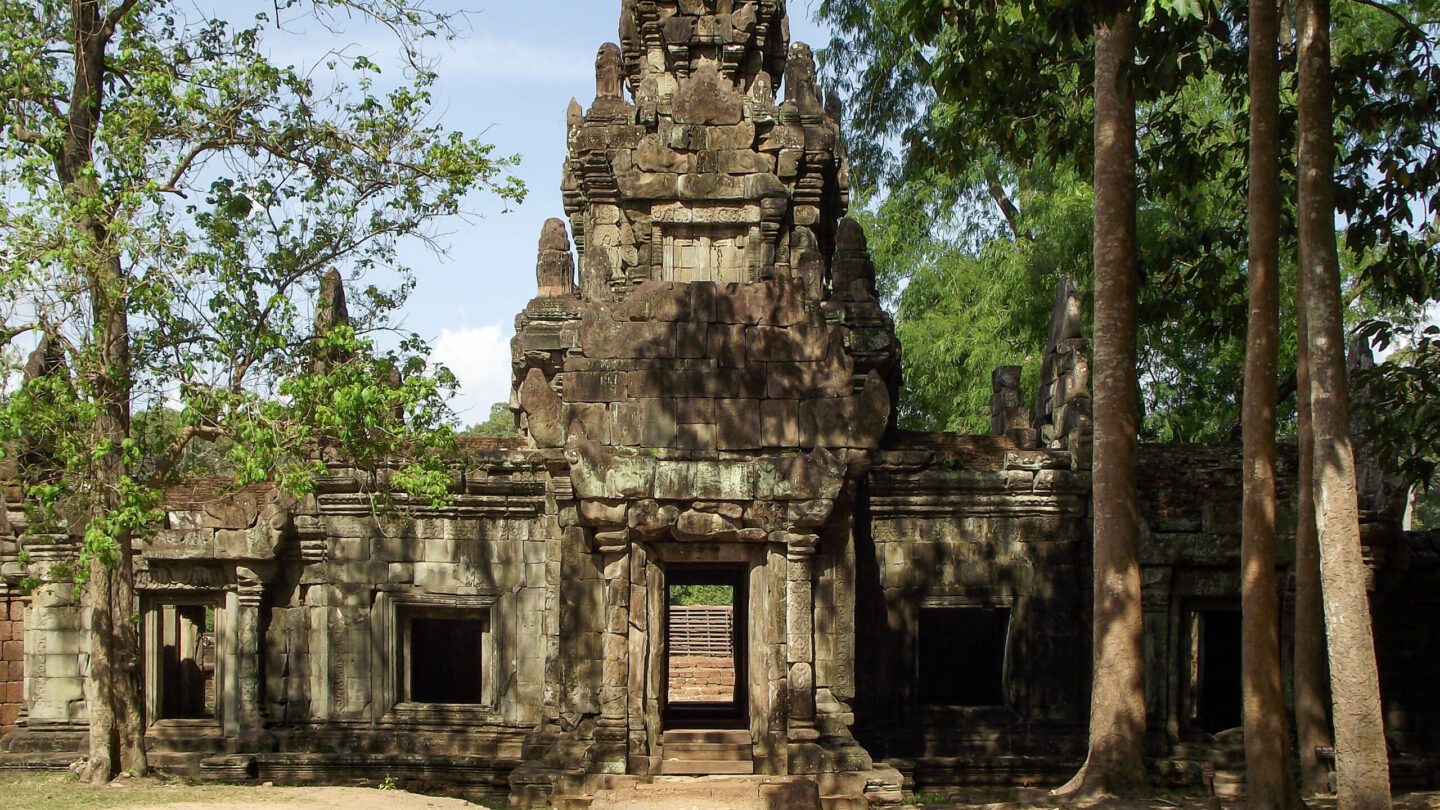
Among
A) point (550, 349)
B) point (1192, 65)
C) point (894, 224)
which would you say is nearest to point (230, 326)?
point (550, 349)

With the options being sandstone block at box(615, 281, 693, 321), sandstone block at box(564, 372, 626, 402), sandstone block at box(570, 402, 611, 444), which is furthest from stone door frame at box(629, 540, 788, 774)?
sandstone block at box(615, 281, 693, 321)

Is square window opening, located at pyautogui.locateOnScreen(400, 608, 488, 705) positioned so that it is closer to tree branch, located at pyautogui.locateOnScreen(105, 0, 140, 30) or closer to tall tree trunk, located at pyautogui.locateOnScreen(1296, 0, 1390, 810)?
tree branch, located at pyautogui.locateOnScreen(105, 0, 140, 30)

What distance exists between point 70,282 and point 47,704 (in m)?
4.95

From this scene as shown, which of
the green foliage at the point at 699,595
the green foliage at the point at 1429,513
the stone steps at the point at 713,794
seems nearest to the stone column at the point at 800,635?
the stone steps at the point at 713,794

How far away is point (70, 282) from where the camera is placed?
11508 mm

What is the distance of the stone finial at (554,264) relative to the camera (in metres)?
16.4

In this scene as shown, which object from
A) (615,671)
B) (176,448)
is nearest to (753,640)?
(615,671)

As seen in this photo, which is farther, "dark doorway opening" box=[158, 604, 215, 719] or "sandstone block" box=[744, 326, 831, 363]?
"dark doorway opening" box=[158, 604, 215, 719]

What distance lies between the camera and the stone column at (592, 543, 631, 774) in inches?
435

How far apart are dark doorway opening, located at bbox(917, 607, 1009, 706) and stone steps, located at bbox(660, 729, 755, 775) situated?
475 centimetres

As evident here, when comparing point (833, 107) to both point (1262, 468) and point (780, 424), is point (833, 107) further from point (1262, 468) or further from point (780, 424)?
point (1262, 468)

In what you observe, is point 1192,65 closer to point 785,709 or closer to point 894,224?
point 785,709

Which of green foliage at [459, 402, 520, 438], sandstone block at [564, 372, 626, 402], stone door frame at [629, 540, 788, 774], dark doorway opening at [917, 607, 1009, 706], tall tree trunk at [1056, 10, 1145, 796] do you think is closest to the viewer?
stone door frame at [629, 540, 788, 774]

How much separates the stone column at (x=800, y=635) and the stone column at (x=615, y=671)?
123cm
